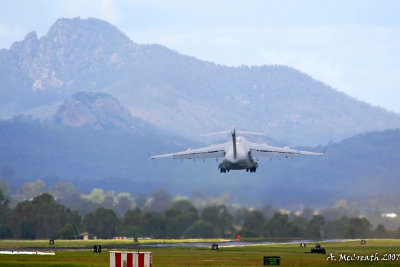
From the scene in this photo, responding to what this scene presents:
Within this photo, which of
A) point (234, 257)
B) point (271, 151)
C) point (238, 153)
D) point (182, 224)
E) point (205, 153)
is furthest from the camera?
point (182, 224)

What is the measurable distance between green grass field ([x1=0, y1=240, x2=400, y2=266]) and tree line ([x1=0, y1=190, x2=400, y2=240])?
13.4 meters

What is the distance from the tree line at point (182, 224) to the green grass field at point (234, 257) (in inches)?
526

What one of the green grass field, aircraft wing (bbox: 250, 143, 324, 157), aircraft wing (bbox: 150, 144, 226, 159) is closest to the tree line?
aircraft wing (bbox: 250, 143, 324, 157)

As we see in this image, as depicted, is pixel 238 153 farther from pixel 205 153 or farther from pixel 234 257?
pixel 234 257

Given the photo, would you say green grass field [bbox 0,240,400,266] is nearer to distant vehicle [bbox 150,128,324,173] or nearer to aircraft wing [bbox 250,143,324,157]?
distant vehicle [bbox 150,128,324,173]

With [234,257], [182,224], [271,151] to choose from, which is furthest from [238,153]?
[234,257]

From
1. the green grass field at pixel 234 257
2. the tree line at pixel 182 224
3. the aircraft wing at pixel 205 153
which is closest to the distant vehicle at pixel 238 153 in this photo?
the aircraft wing at pixel 205 153

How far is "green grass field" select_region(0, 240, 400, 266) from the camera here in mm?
72125

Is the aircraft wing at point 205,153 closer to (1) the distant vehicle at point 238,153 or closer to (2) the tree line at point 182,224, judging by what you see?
(1) the distant vehicle at point 238,153

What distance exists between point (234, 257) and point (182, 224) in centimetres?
3932

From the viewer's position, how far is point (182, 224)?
119 meters

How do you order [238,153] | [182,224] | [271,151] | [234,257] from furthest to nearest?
1. [182,224]
2. [271,151]
3. [238,153]
4. [234,257]

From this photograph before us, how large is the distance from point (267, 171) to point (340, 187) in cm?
1322

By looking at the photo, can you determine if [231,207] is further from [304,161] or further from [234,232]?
[304,161]
